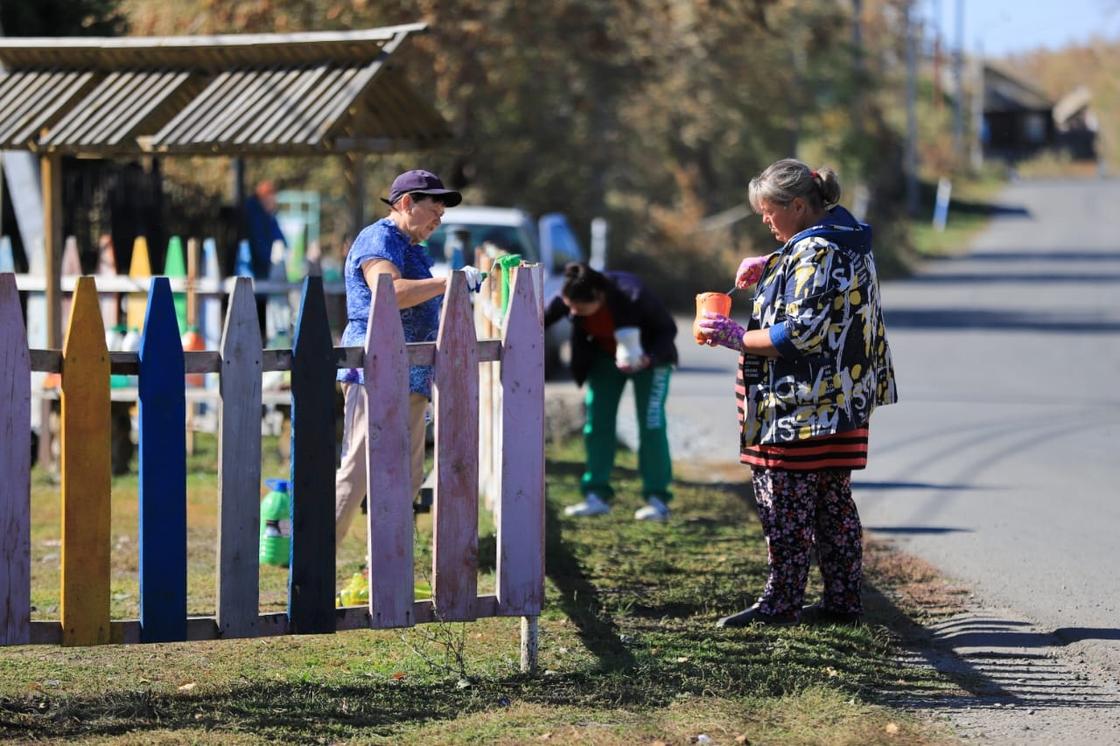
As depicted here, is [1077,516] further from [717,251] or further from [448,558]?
[717,251]

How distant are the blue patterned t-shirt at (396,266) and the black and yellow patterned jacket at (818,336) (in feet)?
4.32

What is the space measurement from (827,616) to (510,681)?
148 cm

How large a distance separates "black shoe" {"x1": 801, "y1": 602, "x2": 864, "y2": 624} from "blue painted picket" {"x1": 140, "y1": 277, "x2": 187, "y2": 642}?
8.18ft

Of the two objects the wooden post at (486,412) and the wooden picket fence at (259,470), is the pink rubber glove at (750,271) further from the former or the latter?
the wooden post at (486,412)

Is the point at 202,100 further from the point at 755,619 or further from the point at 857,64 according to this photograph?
the point at 857,64

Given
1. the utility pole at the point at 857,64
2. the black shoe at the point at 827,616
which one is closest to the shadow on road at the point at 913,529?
the black shoe at the point at 827,616

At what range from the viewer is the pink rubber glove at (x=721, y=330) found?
580cm

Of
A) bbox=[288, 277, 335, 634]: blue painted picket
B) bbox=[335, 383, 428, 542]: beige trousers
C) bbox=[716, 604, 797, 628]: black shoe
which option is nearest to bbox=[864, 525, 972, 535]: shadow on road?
bbox=[716, 604, 797, 628]: black shoe

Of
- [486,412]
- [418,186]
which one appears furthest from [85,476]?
[486,412]

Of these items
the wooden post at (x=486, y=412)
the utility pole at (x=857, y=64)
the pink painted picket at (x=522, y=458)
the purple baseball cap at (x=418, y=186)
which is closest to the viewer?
the pink painted picket at (x=522, y=458)

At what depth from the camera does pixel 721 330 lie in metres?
5.82

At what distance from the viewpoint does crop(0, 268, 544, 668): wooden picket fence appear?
4855 mm

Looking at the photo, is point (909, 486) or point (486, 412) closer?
point (486, 412)

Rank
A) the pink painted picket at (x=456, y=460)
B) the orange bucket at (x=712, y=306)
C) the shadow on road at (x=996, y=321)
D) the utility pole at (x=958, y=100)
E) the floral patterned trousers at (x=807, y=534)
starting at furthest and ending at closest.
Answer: the utility pole at (x=958, y=100) < the shadow on road at (x=996, y=321) < the floral patterned trousers at (x=807, y=534) < the orange bucket at (x=712, y=306) < the pink painted picket at (x=456, y=460)
